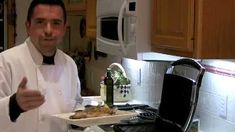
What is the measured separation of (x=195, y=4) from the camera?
1.66 m

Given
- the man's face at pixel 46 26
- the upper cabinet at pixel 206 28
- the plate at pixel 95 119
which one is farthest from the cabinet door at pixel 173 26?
the man's face at pixel 46 26

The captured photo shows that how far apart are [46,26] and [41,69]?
226 mm

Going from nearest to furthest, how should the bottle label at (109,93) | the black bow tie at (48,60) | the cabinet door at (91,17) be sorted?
1. the black bow tie at (48,60)
2. the bottle label at (109,93)
3. the cabinet door at (91,17)

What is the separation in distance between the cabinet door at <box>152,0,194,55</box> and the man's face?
0.50 m

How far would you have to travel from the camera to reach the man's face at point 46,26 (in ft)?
5.98

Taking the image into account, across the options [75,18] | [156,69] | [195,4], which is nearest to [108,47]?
[156,69]

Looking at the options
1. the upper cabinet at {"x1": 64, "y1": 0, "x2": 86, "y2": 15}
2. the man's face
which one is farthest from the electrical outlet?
the upper cabinet at {"x1": 64, "y1": 0, "x2": 86, "y2": 15}

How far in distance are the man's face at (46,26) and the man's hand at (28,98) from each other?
383mm

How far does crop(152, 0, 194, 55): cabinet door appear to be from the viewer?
1.69 metres

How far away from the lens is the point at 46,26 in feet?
6.00

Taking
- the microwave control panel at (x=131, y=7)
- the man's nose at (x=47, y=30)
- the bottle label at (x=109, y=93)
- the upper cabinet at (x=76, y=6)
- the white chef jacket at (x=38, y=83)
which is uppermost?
the upper cabinet at (x=76, y=6)

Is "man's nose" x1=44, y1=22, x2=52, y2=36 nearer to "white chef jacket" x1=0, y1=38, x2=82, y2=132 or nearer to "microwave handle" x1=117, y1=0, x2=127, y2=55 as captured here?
"white chef jacket" x1=0, y1=38, x2=82, y2=132

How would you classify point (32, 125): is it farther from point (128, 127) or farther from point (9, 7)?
point (9, 7)

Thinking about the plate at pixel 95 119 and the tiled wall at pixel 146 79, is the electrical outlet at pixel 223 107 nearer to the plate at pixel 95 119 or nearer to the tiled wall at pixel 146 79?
the plate at pixel 95 119
